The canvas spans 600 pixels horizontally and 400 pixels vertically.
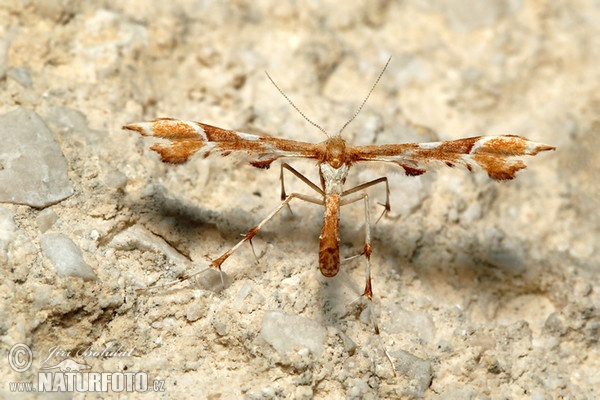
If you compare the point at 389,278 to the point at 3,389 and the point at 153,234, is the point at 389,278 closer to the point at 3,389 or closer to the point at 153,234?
the point at 153,234

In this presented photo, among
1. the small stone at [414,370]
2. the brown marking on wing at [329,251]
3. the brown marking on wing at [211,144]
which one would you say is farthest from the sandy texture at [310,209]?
the brown marking on wing at [211,144]

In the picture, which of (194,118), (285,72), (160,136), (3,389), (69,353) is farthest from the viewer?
(285,72)

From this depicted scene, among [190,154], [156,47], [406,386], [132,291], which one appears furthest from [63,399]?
[156,47]

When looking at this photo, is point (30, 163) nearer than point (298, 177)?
Yes

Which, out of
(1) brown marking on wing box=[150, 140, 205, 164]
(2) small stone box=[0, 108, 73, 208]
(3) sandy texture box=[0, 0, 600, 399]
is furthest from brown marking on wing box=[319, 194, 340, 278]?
(2) small stone box=[0, 108, 73, 208]

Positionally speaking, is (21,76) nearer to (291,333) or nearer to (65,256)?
(65,256)

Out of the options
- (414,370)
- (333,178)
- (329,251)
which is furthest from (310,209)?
(414,370)

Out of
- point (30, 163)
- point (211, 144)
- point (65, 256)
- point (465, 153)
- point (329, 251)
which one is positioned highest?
point (465, 153)
